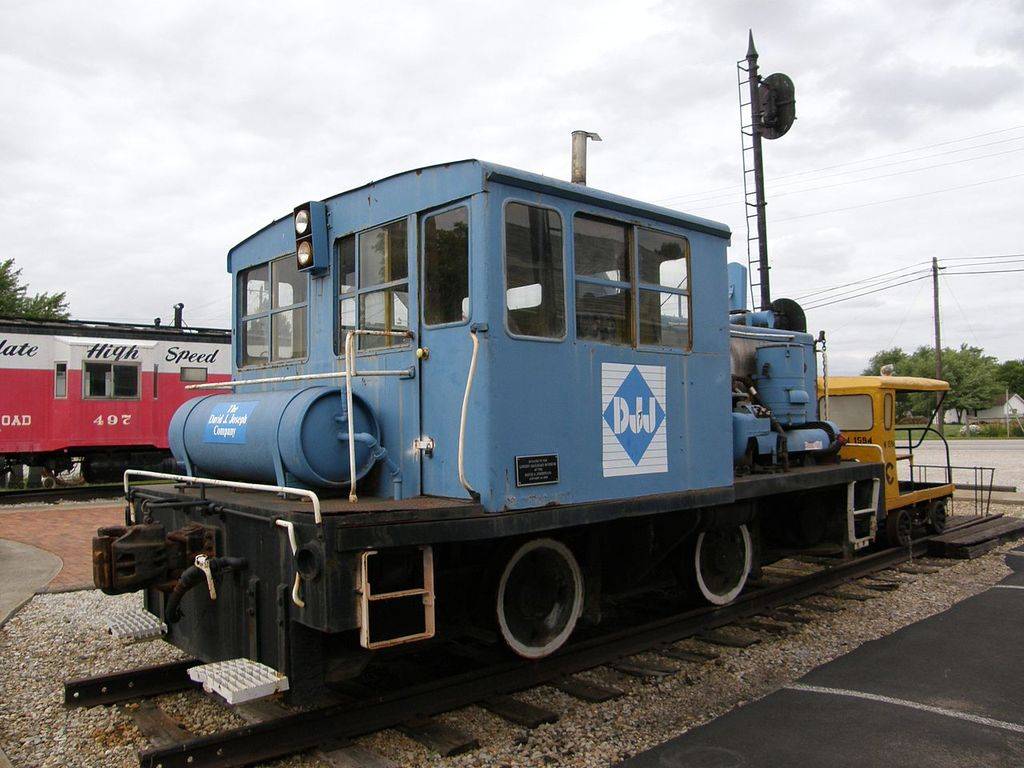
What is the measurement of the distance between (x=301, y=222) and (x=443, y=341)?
1659mm

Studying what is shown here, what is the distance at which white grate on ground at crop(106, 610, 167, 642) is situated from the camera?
505cm

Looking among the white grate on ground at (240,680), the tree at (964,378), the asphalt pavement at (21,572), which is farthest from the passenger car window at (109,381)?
the tree at (964,378)

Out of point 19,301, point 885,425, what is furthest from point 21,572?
point 19,301

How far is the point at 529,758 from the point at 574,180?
3854 millimetres

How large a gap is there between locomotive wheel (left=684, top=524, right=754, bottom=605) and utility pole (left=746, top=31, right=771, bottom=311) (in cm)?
518

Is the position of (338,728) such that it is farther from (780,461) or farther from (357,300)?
(780,461)

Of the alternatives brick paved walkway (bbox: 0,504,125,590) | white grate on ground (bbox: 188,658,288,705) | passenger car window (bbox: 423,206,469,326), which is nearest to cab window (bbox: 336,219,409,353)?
passenger car window (bbox: 423,206,469,326)

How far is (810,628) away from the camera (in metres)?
6.70

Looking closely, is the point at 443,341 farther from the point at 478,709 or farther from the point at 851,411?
the point at 851,411

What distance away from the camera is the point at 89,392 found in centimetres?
1705

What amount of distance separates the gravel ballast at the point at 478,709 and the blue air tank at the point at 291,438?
145 centimetres

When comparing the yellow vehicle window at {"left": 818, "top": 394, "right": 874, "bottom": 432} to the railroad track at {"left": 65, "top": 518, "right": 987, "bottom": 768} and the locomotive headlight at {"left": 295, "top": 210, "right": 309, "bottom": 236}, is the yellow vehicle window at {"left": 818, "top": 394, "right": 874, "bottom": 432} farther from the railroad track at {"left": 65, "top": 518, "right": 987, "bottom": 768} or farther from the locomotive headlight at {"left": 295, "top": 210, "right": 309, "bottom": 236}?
the locomotive headlight at {"left": 295, "top": 210, "right": 309, "bottom": 236}

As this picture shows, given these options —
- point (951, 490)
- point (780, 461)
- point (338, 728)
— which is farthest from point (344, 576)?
point (951, 490)

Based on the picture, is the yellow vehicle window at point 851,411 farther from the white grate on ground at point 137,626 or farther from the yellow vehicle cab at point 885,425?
the white grate on ground at point 137,626
